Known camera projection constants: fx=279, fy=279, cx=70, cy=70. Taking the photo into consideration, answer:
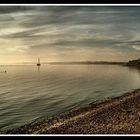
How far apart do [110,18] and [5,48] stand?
3658mm

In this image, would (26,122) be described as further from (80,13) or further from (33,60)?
(80,13)

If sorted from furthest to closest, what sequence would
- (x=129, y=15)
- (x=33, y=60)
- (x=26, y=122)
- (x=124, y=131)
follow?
(x=26, y=122) < (x=33, y=60) < (x=129, y=15) < (x=124, y=131)

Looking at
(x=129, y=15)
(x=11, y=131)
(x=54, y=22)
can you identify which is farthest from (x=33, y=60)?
(x=129, y=15)

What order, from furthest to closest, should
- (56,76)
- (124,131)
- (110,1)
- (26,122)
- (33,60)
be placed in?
(56,76), (26,122), (33,60), (124,131), (110,1)

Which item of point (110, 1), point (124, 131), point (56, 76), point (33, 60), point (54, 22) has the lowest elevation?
point (56, 76)

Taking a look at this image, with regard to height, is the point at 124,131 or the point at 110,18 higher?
the point at 110,18

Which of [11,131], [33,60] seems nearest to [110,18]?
[33,60]

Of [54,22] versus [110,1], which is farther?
[54,22]

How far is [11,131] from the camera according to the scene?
9.57m

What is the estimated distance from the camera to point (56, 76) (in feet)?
99.6

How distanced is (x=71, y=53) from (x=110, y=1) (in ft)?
10.2

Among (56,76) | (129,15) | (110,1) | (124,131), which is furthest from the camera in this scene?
(56,76)

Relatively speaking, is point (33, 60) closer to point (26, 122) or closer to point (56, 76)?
point (26, 122)

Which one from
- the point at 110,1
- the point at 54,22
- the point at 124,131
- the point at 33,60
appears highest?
the point at 110,1
